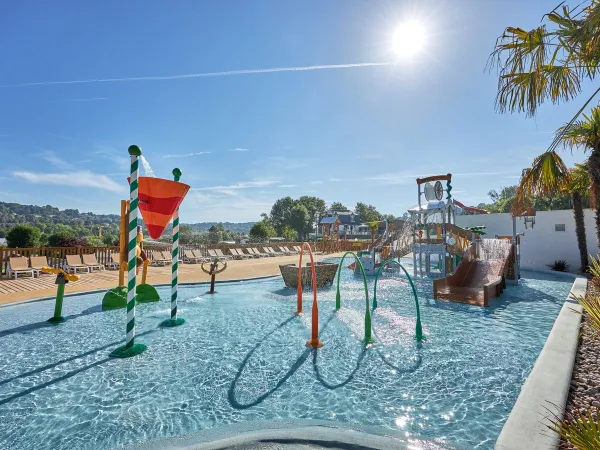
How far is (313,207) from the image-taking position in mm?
83438

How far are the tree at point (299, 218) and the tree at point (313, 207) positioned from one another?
14.6 ft

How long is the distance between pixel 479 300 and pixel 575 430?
746cm

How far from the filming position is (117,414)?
3.41 metres

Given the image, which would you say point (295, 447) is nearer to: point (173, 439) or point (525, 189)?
point (173, 439)

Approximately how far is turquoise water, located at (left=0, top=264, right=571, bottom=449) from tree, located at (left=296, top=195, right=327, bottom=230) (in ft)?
244

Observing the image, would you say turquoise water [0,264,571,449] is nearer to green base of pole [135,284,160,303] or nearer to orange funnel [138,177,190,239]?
green base of pole [135,284,160,303]

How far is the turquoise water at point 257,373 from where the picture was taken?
3223 millimetres

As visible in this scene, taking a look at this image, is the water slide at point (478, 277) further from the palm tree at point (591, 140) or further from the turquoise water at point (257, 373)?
the palm tree at point (591, 140)

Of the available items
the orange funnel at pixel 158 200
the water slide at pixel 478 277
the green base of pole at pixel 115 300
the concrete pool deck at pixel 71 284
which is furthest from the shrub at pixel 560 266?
the green base of pole at pixel 115 300

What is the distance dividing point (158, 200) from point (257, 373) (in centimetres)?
368

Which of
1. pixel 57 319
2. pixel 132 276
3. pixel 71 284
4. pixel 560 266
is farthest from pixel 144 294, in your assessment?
pixel 560 266

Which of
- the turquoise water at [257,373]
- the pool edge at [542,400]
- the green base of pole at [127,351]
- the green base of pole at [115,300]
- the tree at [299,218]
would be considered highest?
the tree at [299,218]

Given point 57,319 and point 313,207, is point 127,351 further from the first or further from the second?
point 313,207

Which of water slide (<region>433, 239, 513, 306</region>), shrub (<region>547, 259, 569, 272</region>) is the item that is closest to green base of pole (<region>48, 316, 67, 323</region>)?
water slide (<region>433, 239, 513, 306</region>)
